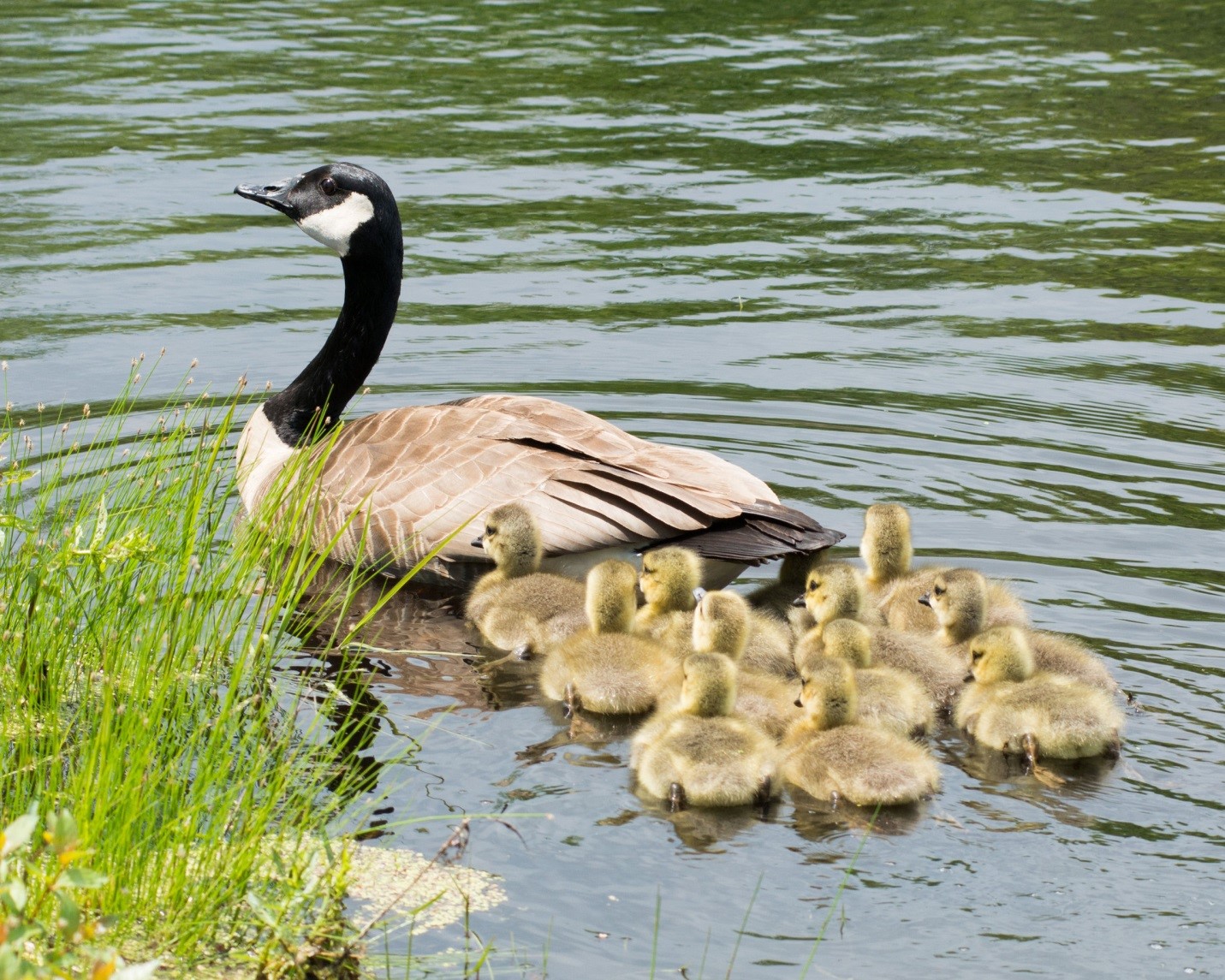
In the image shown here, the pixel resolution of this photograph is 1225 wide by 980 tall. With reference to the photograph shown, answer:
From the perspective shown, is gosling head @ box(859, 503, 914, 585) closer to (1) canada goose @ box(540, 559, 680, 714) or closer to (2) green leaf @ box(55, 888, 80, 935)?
(1) canada goose @ box(540, 559, 680, 714)

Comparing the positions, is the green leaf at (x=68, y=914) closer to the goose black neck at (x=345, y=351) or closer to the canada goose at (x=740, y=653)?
the canada goose at (x=740, y=653)

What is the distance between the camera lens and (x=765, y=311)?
1257cm

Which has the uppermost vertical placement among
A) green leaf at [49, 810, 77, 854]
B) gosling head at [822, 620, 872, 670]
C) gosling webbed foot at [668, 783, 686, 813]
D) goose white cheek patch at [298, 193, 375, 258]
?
goose white cheek patch at [298, 193, 375, 258]

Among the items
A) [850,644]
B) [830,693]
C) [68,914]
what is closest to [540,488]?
[850,644]

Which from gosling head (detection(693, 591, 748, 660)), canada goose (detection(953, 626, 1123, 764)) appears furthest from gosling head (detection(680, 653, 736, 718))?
canada goose (detection(953, 626, 1123, 764))

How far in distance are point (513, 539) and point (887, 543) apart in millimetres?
1719

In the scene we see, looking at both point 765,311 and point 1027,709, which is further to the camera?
point 765,311

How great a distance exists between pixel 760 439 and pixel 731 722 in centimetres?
437

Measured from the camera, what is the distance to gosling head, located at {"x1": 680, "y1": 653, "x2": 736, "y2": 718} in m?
6.00

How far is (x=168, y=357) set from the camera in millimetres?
11734

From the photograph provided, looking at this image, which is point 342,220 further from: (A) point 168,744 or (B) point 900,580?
(A) point 168,744

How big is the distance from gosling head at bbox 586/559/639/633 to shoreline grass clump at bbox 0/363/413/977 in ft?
3.71

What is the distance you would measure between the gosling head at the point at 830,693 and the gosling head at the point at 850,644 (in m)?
0.46

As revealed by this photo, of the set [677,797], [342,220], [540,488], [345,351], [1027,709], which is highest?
[342,220]
